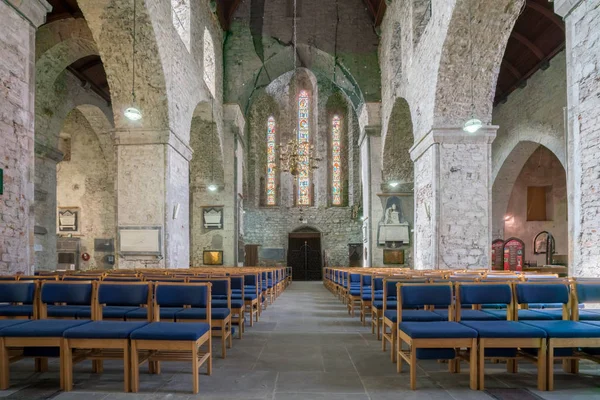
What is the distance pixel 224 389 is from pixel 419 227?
25.8 ft

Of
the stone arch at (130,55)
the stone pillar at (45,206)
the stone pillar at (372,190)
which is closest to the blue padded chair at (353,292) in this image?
the stone arch at (130,55)

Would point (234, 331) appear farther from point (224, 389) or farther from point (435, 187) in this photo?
point (435, 187)

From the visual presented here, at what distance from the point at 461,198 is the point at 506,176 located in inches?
319

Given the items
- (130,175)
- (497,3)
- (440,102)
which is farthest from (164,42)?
(497,3)

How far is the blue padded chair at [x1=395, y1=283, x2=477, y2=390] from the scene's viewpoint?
10.3 ft

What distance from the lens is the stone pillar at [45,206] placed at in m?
11.3

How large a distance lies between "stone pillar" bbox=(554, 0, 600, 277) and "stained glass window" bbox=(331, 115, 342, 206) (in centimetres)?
1680

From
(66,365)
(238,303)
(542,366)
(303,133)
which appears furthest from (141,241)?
(303,133)

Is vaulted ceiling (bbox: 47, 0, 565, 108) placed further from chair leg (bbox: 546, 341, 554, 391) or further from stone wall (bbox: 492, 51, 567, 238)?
chair leg (bbox: 546, 341, 554, 391)

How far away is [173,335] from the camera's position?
9.93 feet

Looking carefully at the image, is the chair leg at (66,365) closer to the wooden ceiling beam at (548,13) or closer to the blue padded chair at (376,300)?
the blue padded chair at (376,300)

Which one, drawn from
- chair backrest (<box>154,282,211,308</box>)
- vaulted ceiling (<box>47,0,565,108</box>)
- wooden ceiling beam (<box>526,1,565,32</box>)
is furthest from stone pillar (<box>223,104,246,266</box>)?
chair backrest (<box>154,282,211,308</box>)

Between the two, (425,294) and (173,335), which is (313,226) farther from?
(173,335)

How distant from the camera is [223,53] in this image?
16.0 metres
